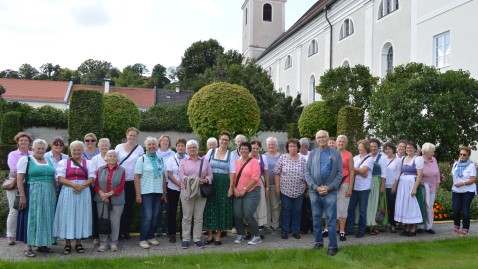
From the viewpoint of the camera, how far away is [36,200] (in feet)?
20.4

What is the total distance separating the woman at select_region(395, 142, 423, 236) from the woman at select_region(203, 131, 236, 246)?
325 centimetres

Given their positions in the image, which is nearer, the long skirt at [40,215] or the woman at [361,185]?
the long skirt at [40,215]

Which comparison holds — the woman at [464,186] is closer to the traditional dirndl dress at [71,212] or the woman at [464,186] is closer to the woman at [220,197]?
the woman at [220,197]

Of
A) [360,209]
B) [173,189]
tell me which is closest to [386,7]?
[360,209]

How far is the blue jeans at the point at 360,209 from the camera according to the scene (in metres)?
7.72

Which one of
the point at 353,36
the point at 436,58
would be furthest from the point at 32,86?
the point at 436,58

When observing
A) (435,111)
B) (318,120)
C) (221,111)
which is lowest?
(435,111)

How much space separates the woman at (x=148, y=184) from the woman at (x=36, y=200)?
1312 mm

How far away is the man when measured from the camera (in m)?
6.45

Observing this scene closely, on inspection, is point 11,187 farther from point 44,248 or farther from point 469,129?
point 469,129

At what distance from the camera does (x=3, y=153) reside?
19.1 meters

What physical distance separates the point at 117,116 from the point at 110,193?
57.7 feet

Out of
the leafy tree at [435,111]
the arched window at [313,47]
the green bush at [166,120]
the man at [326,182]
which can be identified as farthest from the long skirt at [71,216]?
the arched window at [313,47]

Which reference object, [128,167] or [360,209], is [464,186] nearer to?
[360,209]
